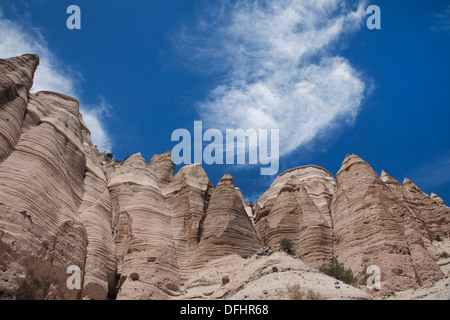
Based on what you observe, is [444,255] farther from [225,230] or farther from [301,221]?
[225,230]

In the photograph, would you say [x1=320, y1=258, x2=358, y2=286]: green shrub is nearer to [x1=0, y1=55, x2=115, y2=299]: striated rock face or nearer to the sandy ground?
the sandy ground

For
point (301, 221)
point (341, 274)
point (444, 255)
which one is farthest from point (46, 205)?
point (444, 255)

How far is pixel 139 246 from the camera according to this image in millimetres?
25641

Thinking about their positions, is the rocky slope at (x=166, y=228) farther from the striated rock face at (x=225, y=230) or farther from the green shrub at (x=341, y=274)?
the green shrub at (x=341, y=274)

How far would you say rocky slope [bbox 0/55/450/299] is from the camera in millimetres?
18469

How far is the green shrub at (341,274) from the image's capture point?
2362 cm

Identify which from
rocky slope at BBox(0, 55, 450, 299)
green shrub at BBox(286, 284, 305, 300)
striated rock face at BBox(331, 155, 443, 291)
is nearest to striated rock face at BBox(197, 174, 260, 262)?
rocky slope at BBox(0, 55, 450, 299)

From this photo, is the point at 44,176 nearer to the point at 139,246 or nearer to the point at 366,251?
the point at 139,246

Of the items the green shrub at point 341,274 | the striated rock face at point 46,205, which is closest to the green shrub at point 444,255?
the green shrub at point 341,274

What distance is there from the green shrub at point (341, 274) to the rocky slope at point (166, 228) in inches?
34.1

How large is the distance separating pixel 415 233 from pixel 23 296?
23083 mm

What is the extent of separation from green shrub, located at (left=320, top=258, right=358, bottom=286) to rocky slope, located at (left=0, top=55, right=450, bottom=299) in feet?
2.84
